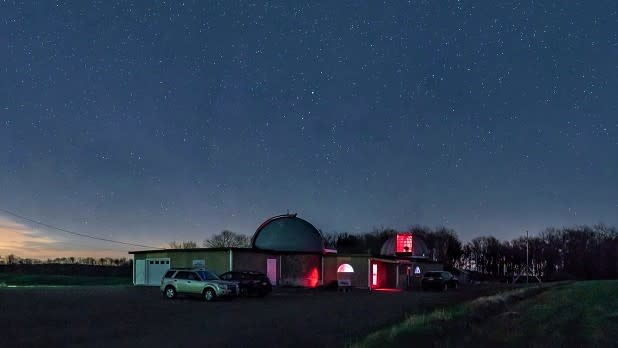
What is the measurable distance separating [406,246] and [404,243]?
50cm

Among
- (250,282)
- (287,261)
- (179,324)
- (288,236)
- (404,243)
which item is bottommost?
(250,282)

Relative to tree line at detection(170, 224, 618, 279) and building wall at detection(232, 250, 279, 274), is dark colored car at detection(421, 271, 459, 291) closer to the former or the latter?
building wall at detection(232, 250, 279, 274)

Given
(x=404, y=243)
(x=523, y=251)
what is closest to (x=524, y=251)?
(x=523, y=251)

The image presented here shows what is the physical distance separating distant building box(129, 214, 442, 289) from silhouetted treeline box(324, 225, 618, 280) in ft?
177

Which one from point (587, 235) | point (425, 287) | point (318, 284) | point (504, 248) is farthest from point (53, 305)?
point (587, 235)

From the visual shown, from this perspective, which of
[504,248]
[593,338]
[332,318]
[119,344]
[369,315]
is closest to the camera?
[119,344]

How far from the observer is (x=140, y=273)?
4503 cm

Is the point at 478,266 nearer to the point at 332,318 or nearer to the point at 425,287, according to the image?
the point at 425,287

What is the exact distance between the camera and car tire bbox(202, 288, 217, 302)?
1108 inches

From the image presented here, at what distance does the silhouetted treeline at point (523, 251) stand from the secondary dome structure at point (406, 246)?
107 ft

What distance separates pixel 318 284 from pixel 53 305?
2733 centimetres

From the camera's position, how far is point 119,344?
12.9 metres

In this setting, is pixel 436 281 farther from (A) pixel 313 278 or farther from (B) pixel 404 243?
(B) pixel 404 243

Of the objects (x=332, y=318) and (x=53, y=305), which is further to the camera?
(x=53, y=305)
